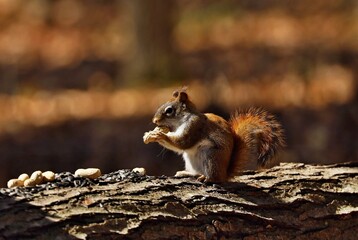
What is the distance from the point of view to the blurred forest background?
8250mm

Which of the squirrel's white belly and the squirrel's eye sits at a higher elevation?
the squirrel's eye

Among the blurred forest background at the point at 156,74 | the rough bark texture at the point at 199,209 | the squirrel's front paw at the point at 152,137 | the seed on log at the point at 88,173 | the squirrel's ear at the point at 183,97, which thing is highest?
the blurred forest background at the point at 156,74

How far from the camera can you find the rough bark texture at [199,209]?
315 cm

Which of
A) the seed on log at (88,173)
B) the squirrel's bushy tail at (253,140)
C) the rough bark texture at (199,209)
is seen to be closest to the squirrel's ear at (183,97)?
the squirrel's bushy tail at (253,140)

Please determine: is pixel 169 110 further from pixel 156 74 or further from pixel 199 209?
pixel 156 74

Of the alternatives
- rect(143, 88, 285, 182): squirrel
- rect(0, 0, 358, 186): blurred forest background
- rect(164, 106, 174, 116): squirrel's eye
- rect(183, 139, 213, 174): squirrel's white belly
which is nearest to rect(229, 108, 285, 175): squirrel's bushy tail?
rect(143, 88, 285, 182): squirrel

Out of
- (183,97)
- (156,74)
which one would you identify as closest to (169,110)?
(183,97)

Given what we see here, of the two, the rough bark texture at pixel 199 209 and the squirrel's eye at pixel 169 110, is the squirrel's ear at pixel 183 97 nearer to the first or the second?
the squirrel's eye at pixel 169 110

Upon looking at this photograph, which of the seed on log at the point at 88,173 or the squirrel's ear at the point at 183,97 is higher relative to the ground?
the squirrel's ear at the point at 183,97

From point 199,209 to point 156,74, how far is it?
729 cm

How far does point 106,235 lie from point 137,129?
18.3ft

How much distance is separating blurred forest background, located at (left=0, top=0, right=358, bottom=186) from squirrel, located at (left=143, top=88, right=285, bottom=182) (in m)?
3.26

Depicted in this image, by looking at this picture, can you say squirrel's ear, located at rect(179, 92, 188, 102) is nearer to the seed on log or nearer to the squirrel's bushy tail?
the squirrel's bushy tail

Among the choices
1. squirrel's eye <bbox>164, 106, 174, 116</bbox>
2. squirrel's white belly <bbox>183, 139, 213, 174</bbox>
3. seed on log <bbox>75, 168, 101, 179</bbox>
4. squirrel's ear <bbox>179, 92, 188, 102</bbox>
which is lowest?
seed on log <bbox>75, 168, 101, 179</bbox>
